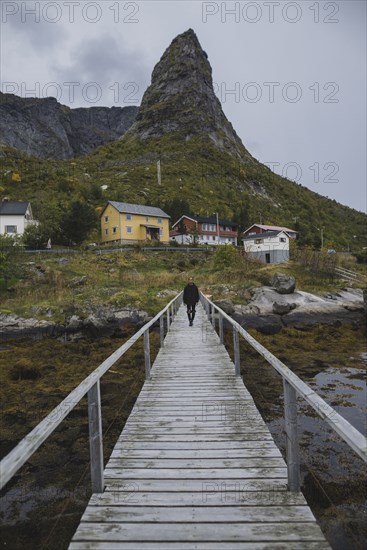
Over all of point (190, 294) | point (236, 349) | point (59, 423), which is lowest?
point (236, 349)

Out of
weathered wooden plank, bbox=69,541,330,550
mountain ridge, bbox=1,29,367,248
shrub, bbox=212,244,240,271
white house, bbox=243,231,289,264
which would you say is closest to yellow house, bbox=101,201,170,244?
mountain ridge, bbox=1,29,367,248

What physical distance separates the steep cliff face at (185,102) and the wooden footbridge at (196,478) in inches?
4987

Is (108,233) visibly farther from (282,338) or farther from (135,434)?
(135,434)

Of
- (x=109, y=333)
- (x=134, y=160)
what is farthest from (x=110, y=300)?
(x=134, y=160)

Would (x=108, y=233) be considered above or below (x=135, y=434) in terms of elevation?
above

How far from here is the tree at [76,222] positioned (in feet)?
137

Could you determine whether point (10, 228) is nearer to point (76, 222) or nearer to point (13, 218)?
point (13, 218)

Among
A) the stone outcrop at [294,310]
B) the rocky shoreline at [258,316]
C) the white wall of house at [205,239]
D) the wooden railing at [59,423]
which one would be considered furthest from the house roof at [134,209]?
the wooden railing at [59,423]

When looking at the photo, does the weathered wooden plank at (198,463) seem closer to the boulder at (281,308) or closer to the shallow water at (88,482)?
the shallow water at (88,482)

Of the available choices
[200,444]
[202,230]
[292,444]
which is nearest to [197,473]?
[200,444]

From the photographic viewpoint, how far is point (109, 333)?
20797mm

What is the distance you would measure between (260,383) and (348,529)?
646 cm

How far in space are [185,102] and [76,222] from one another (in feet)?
361

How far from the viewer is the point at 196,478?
359 centimetres
